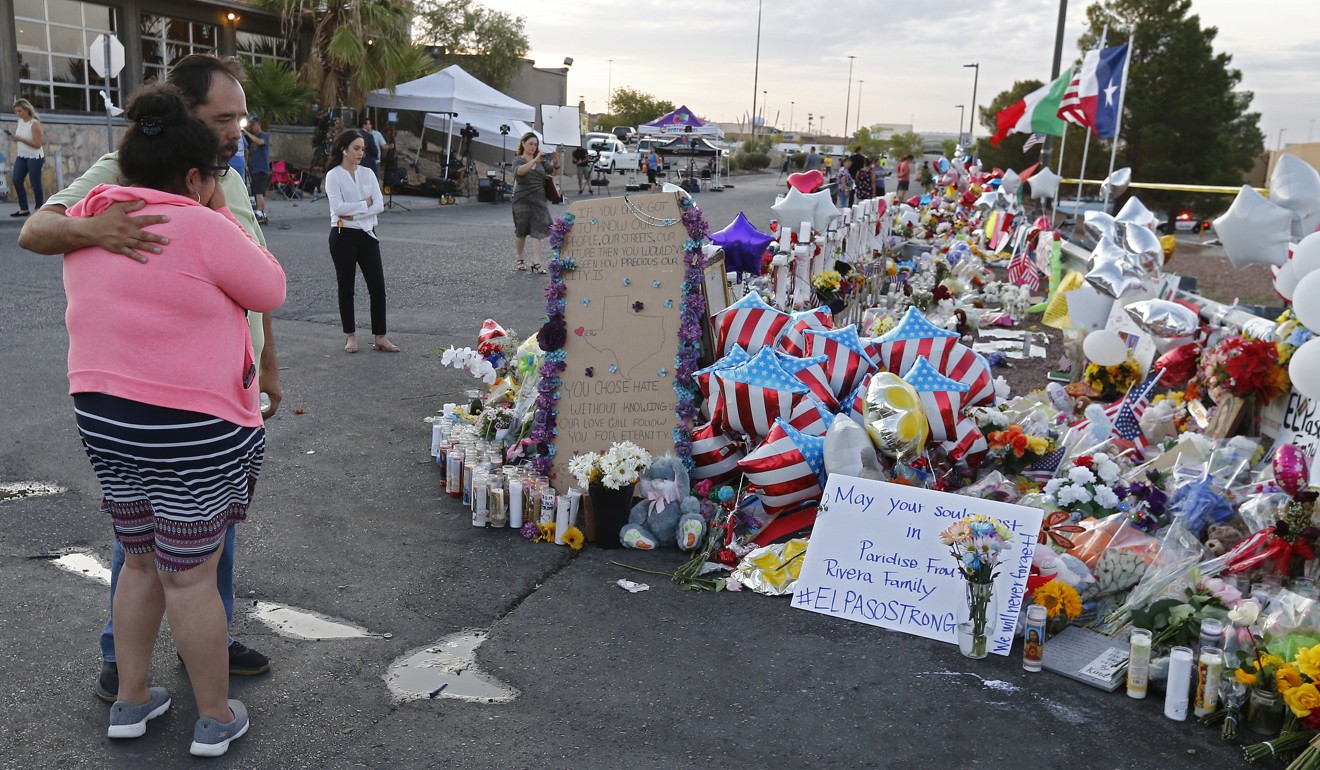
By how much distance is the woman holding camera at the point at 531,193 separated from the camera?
12.5 metres

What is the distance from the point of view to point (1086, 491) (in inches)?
182

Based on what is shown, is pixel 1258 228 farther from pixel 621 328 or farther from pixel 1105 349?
pixel 621 328

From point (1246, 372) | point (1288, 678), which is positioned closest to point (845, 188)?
point (1246, 372)

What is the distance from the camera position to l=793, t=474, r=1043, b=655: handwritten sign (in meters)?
4.04

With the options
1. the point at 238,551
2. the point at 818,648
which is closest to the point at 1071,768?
the point at 818,648

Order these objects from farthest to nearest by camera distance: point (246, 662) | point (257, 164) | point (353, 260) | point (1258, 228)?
point (257, 164) < point (353, 260) < point (1258, 228) < point (246, 662)

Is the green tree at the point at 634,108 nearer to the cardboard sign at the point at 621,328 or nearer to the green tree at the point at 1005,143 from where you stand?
the green tree at the point at 1005,143

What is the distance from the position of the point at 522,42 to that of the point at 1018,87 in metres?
21.6

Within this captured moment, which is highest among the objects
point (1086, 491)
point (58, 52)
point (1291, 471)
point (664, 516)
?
point (58, 52)

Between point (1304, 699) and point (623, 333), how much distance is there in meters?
3.16

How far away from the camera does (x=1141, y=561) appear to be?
13.9 ft

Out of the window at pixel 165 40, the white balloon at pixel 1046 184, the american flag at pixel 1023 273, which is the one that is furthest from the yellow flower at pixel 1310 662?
the window at pixel 165 40

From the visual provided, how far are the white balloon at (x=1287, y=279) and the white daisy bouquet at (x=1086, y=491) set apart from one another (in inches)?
49.4

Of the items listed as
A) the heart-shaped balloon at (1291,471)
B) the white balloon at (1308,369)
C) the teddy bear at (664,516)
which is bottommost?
the teddy bear at (664,516)
